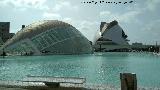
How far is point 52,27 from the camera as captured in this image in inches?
3580

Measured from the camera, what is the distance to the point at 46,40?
87.1m

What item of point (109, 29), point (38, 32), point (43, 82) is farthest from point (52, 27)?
point (109, 29)

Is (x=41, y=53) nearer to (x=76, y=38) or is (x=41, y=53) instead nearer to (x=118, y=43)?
(x=76, y=38)

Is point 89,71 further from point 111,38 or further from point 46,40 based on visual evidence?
point 111,38

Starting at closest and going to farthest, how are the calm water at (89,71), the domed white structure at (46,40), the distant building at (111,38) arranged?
the calm water at (89,71), the domed white structure at (46,40), the distant building at (111,38)

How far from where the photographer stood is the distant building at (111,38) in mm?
176250

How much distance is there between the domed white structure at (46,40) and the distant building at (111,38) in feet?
266

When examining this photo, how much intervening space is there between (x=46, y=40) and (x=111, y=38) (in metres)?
97.9

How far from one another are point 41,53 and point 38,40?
3.87 m

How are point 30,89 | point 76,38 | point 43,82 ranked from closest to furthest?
point 30,89 → point 43,82 → point 76,38

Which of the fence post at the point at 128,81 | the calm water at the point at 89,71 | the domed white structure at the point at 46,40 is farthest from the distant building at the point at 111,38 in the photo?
the fence post at the point at 128,81

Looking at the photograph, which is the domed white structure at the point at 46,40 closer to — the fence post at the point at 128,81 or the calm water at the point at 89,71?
the calm water at the point at 89,71

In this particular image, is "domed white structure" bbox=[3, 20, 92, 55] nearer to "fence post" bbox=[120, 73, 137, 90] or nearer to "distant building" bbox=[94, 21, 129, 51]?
"fence post" bbox=[120, 73, 137, 90]

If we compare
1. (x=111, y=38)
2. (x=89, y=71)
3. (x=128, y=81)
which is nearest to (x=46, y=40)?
(x=89, y=71)
